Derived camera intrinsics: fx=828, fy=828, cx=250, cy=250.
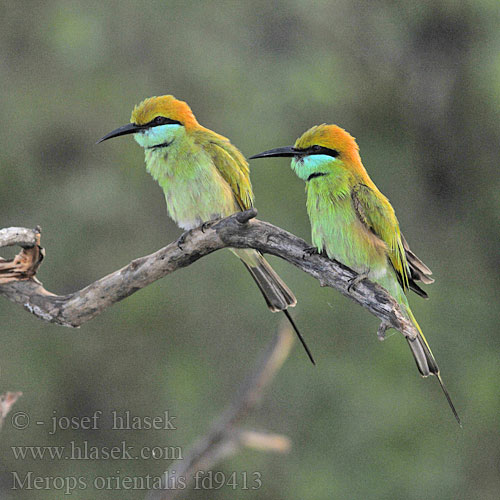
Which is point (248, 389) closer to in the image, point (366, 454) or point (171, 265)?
point (171, 265)

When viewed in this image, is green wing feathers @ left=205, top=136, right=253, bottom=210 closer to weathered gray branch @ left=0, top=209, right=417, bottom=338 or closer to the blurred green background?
weathered gray branch @ left=0, top=209, right=417, bottom=338

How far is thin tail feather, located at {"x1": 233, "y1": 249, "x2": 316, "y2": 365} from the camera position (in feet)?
7.28

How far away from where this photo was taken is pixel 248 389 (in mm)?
2064

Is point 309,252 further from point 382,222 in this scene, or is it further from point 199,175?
point 199,175

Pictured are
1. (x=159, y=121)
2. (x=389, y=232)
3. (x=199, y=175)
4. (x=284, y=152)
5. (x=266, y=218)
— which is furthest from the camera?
(x=266, y=218)

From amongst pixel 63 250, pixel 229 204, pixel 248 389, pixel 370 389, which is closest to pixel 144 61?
pixel 63 250

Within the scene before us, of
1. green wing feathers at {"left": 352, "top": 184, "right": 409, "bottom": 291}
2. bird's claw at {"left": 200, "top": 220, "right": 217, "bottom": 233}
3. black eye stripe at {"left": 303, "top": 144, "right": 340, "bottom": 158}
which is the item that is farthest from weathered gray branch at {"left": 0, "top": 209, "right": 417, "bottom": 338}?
black eye stripe at {"left": 303, "top": 144, "right": 340, "bottom": 158}

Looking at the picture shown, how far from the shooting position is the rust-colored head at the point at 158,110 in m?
2.16

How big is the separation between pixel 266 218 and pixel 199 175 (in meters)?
2.75

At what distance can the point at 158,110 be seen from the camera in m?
2.18

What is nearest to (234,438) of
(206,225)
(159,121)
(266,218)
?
(206,225)

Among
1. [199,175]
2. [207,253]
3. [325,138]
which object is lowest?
[207,253]

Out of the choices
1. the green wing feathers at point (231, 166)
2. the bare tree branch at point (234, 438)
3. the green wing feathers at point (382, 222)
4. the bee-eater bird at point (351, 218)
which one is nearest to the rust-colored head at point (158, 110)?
the green wing feathers at point (231, 166)

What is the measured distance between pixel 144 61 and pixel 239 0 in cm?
102
